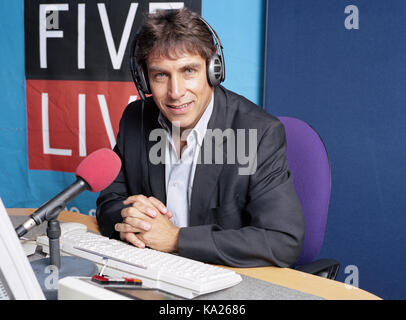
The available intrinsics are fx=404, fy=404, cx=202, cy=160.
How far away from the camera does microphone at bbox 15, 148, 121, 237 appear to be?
28.3 inches

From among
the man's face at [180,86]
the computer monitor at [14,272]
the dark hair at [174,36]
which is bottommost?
the computer monitor at [14,272]

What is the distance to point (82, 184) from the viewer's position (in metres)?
0.76

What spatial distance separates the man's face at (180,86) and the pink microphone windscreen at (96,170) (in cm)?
51

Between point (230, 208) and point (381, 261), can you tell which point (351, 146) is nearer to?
point (381, 261)

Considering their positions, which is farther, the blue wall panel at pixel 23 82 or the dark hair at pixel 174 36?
the blue wall panel at pixel 23 82

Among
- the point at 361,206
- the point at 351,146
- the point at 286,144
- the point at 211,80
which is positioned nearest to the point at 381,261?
the point at 361,206

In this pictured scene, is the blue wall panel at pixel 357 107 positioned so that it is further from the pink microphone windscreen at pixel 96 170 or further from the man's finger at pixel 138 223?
the pink microphone windscreen at pixel 96 170

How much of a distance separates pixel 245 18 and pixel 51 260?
5.34 ft

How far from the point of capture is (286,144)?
1.30 meters

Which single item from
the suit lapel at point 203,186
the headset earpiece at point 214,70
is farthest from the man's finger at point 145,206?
the headset earpiece at point 214,70

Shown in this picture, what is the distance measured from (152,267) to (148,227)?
208mm

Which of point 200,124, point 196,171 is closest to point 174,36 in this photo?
point 200,124

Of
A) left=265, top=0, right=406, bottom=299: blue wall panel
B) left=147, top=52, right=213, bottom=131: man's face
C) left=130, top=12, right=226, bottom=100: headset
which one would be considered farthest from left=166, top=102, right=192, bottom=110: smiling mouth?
left=265, top=0, right=406, bottom=299: blue wall panel

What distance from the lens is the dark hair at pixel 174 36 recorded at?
125 cm
